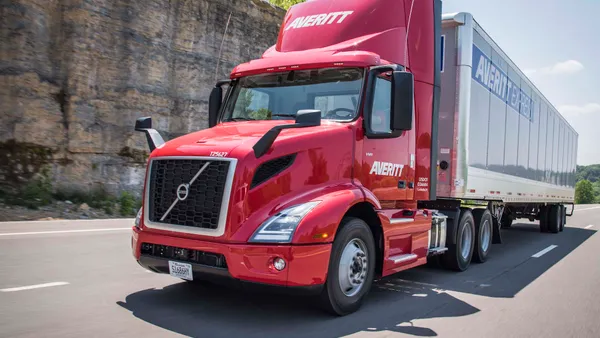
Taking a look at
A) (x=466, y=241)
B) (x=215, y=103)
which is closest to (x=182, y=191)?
(x=215, y=103)

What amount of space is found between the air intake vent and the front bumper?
0.62 m

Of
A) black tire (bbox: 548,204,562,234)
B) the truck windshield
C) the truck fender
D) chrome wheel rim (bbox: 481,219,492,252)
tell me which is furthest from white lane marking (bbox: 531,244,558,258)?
the truck fender

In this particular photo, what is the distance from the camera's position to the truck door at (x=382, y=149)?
20.1 ft

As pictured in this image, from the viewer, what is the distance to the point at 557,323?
19.0 feet

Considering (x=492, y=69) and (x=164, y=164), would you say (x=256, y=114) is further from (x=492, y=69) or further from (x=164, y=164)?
(x=492, y=69)

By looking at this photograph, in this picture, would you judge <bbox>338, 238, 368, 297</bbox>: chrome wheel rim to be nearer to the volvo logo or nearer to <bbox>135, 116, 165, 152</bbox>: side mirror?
the volvo logo

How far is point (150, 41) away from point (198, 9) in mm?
4097

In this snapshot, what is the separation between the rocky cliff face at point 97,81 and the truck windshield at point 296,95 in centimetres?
1182

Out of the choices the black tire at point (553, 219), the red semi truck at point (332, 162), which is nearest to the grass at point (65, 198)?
the red semi truck at point (332, 162)

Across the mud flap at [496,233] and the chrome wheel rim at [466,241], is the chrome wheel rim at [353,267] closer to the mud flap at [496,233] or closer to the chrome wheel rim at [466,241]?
the chrome wheel rim at [466,241]

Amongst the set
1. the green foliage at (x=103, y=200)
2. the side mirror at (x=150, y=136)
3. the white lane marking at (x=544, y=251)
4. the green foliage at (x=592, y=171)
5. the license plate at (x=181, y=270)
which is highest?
the green foliage at (x=592, y=171)

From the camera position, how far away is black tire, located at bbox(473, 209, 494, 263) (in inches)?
383

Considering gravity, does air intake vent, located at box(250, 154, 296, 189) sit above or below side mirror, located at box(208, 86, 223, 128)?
below

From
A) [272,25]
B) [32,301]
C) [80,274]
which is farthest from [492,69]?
[272,25]
